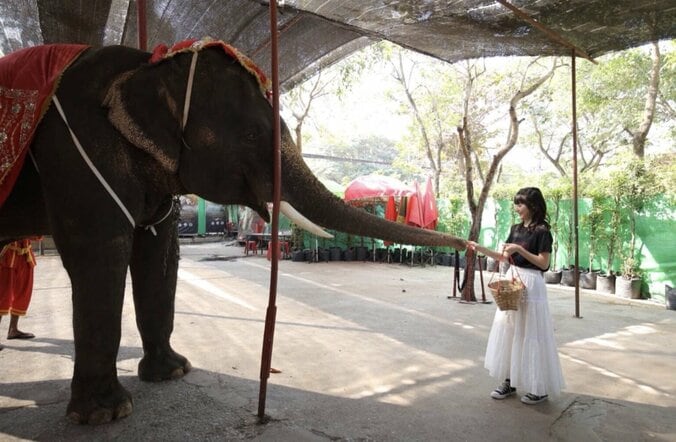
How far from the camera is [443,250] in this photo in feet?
45.8

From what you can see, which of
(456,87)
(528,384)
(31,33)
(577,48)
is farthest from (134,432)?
(456,87)

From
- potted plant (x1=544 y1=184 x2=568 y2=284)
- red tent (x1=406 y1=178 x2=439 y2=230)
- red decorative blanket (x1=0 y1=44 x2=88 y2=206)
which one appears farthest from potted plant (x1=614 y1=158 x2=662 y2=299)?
red decorative blanket (x1=0 y1=44 x2=88 y2=206)

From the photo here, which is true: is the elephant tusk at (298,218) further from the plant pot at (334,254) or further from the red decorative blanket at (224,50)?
the plant pot at (334,254)

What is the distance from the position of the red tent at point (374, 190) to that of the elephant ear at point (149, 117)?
1046 cm

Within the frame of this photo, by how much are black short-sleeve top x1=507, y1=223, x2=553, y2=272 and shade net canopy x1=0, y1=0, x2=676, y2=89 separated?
2.29 meters

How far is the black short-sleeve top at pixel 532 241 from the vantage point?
130 inches

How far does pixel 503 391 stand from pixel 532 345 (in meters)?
0.42

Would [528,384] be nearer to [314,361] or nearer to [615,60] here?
[314,361]

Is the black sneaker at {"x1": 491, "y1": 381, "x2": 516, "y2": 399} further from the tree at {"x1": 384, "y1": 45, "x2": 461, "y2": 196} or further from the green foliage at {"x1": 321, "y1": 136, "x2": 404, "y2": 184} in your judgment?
the green foliage at {"x1": 321, "y1": 136, "x2": 404, "y2": 184}

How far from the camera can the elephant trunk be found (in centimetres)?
271

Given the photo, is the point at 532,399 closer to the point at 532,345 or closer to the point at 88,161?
the point at 532,345

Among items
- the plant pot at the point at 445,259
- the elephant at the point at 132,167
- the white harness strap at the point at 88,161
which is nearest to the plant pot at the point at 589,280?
the plant pot at the point at 445,259

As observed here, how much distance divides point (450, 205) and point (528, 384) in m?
10.9

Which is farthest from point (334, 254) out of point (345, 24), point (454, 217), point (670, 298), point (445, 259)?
point (345, 24)
